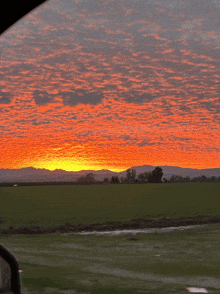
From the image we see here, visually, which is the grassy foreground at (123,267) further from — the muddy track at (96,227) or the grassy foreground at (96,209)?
the grassy foreground at (96,209)

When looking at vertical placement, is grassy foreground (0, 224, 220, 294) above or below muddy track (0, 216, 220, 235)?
above

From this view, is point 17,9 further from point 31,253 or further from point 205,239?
point 205,239

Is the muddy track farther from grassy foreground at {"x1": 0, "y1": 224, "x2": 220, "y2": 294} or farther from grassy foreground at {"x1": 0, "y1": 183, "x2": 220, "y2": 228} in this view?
grassy foreground at {"x1": 0, "y1": 224, "x2": 220, "y2": 294}

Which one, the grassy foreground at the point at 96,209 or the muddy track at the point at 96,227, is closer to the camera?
the muddy track at the point at 96,227

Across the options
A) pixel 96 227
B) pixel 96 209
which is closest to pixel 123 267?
pixel 96 227

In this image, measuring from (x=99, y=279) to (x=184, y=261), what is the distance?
2.76 metres

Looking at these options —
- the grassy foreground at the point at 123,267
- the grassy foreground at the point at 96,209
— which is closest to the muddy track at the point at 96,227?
the grassy foreground at the point at 96,209

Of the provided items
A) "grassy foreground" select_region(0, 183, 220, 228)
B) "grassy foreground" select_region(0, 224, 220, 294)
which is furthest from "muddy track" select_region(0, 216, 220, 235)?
"grassy foreground" select_region(0, 224, 220, 294)

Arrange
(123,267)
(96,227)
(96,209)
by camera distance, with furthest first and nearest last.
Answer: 1. (96,209)
2. (96,227)
3. (123,267)

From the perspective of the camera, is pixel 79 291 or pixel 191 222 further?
pixel 191 222

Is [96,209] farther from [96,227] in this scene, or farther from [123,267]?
[123,267]

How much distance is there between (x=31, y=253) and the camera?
9367mm

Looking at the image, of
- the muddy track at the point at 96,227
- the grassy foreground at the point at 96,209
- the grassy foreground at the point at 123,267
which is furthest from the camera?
the grassy foreground at the point at 96,209

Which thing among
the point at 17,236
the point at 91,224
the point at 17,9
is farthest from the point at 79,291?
the point at 91,224
